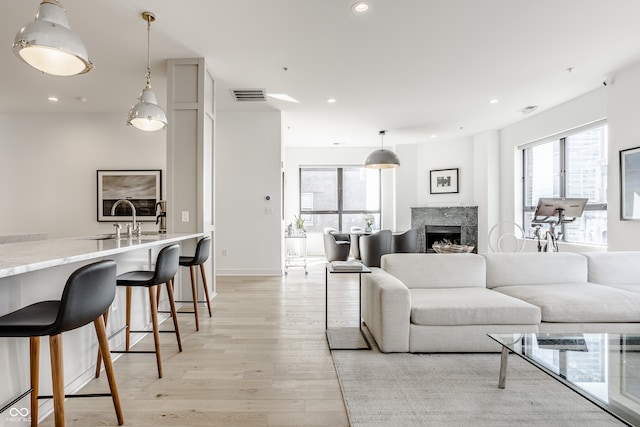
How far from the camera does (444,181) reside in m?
7.91

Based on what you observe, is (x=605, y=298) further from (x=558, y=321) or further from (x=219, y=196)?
(x=219, y=196)

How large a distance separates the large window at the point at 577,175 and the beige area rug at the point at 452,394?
3.68m

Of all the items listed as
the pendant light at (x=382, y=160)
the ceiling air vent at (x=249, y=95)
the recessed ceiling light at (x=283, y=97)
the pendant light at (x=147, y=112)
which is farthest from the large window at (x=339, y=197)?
the pendant light at (x=147, y=112)

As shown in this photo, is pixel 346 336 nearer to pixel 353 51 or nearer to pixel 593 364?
pixel 593 364

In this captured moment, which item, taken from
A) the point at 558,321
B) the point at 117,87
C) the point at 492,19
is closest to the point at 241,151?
the point at 117,87

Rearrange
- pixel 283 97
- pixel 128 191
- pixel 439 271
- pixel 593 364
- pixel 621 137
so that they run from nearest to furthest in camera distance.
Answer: pixel 593 364
pixel 439 271
pixel 621 137
pixel 283 97
pixel 128 191

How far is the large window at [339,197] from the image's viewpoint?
873 centimetres

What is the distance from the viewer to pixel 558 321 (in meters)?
2.47

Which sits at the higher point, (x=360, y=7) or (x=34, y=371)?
(x=360, y=7)

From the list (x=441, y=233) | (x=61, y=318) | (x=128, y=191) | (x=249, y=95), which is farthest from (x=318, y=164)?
(x=61, y=318)

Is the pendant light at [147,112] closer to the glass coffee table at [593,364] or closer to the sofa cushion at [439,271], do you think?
the sofa cushion at [439,271]

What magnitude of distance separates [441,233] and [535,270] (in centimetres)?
483

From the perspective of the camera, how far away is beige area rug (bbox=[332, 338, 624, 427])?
5.56 feet

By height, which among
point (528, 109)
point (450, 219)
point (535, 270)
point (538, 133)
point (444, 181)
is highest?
point (528, 109)
